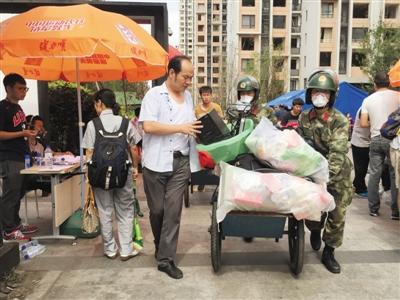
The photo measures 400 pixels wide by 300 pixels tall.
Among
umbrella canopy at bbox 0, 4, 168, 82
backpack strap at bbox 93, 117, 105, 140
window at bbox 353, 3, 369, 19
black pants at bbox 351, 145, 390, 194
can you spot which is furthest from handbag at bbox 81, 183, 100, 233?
window at bbox 353, 3, 369, 19

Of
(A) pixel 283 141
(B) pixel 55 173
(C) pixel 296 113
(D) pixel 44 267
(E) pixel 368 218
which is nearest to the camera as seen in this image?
(A) pixel 283 141

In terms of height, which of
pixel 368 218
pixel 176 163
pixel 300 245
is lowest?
pixel 368 218

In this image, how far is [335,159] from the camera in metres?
3.62

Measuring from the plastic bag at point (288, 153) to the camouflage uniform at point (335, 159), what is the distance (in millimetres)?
364

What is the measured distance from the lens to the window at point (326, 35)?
149 ft

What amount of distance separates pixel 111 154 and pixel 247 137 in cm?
125

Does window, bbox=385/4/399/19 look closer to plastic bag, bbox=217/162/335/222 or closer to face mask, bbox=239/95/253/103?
face mask, bbox=239/95/253/103

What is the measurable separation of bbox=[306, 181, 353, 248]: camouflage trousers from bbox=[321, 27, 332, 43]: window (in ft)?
148

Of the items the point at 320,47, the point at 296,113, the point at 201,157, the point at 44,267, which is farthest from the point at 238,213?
the point at 320,47

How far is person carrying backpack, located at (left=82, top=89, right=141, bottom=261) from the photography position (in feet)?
12.5

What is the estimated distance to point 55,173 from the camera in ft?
14.3

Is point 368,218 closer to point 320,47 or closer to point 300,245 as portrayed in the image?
point 300,245

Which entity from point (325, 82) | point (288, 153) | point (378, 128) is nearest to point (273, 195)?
point (288, 153)

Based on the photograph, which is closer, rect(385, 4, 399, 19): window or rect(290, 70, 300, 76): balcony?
rect(385, 4, 399, 19): window
